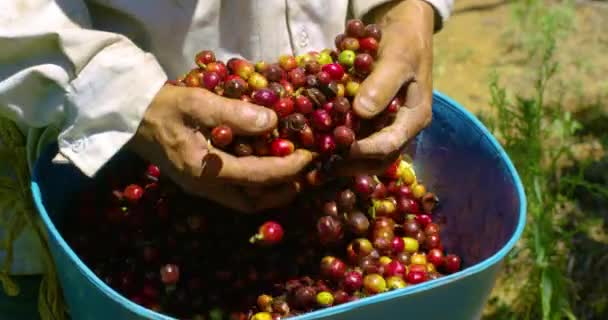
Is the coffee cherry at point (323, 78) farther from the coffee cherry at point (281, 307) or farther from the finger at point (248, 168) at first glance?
the coffee cherry at point (281, 307)

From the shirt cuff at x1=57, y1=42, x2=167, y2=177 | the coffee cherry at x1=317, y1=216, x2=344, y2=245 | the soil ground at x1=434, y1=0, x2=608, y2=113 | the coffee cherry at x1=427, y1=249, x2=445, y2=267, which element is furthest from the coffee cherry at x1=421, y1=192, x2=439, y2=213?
the soil ground at x1=434, y1=0, x2=608, y2=113

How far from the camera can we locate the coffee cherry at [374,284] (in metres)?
1.70

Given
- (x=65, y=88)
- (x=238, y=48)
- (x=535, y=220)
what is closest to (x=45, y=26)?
(x=65, y=88)

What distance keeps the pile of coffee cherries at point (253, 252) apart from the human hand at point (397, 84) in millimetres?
120

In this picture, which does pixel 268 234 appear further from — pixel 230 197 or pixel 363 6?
pixel 363 6

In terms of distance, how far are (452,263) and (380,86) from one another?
0.45 metres

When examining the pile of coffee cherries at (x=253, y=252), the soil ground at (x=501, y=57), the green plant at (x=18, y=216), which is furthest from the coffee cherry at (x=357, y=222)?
the soil ground at (x=501, y=57)

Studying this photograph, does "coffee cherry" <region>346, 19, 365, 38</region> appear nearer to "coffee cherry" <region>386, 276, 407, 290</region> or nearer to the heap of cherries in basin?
the heap of cherries in basin

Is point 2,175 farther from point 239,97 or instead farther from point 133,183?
point 239,97

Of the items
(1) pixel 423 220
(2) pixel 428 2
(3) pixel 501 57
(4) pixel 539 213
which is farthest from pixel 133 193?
(3) pixel 501 57

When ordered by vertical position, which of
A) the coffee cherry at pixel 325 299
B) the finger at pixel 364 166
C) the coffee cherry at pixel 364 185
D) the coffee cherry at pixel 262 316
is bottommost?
the coffee cherry at pixel 262 316

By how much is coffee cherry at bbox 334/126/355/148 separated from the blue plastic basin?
0.31 meters

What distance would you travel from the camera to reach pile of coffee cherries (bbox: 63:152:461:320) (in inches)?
68.0

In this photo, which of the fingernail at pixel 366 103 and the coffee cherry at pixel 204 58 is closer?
the fingernail at pixel 366 103
